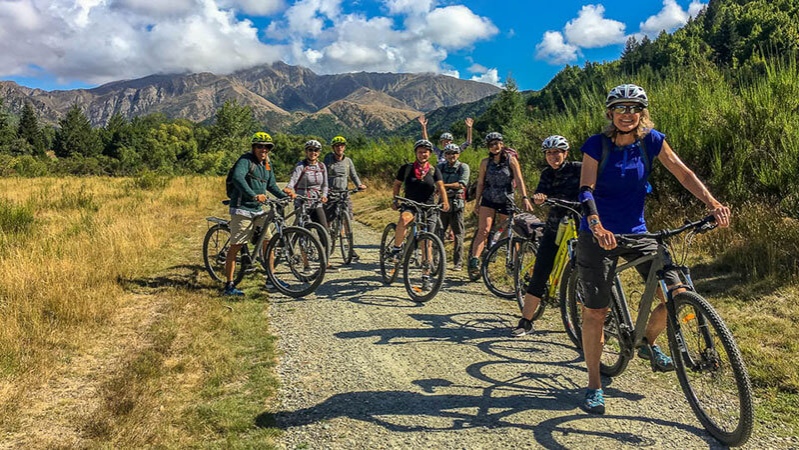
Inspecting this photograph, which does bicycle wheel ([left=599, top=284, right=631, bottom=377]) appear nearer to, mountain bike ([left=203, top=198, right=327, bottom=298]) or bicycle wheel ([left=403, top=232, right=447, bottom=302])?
bicycle wheel ([left=403, top=232, right=447, bottom=302])

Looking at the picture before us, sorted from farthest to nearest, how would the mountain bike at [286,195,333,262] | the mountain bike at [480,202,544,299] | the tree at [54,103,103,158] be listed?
the tree at [54,103,103,158] → the mountain bike at [286,195,333,262] → the mountain bike at [480,202,544,299]

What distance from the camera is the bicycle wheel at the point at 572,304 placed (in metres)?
4.36

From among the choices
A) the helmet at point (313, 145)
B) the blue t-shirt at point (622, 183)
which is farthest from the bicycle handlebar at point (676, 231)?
the helmet at point (313, 145)

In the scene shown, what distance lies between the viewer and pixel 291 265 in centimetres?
699

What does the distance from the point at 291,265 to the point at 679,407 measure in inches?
204

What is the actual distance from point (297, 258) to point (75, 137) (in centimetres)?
10520

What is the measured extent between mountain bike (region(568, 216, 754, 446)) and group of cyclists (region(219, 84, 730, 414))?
0.09 m

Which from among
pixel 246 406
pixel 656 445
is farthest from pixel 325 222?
pixel 656 445

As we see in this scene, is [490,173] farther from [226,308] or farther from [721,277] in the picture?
[226,308]

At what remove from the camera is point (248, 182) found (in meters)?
6.85

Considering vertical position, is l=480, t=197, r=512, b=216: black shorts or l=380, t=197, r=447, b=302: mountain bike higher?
l=480, t=197, r=512, b=216: black shorts

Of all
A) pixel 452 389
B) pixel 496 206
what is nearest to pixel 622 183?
pixel 452 389

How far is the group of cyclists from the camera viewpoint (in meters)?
3.22

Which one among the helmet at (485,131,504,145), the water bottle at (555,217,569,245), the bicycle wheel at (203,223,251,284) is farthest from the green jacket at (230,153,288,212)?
the water bottle at (555,217,569,245)
